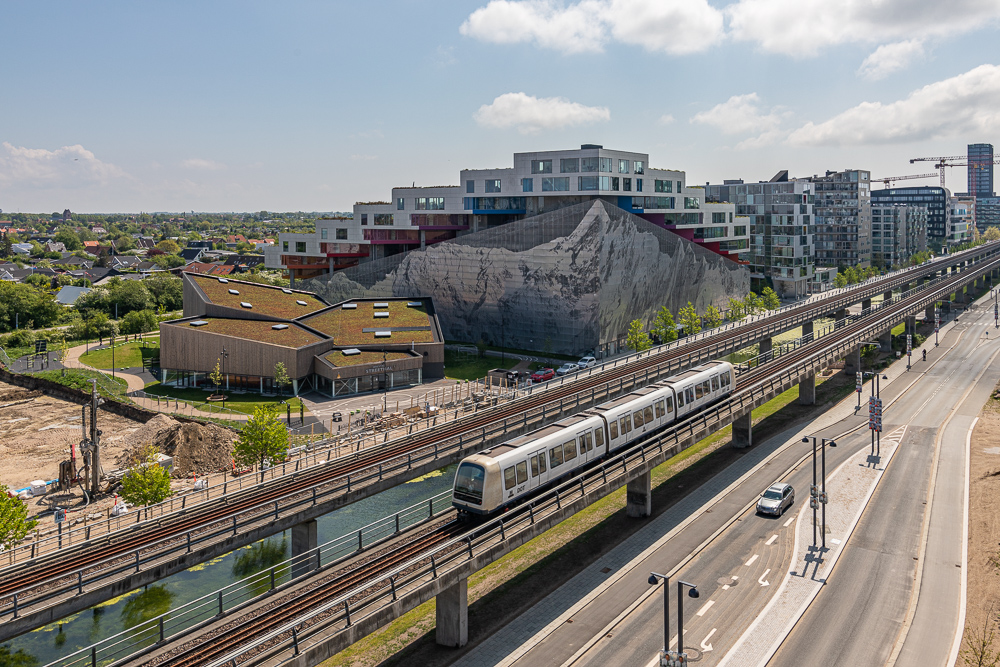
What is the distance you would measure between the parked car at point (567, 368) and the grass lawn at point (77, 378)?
169 ft

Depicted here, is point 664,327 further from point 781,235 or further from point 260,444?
point 781,235

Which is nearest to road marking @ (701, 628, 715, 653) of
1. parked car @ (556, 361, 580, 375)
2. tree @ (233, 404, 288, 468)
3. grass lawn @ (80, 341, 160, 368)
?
tree @ (233, 404, 288, 468)

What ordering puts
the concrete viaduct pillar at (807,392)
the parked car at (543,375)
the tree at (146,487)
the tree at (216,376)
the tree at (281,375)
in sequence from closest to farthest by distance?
1. the tree at (146,487)
2. the concrete viaduct pillar at (807,392)
3. the tree at (281,375)
4. the tree at (216,376)
5. the parked car at (543,375)

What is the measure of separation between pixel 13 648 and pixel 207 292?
68.6 m

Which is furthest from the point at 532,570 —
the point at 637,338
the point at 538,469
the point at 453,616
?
the point at 637,338

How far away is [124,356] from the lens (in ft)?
346

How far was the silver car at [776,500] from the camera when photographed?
4491 centimetres

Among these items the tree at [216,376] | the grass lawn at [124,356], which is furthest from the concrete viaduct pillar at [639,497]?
the grass lawn at [124,356]

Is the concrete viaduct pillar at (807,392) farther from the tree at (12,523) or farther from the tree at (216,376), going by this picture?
the tree at (12,523)

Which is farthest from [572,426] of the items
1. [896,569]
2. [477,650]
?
[896,569]

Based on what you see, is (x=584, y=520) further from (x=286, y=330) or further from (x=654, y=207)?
(x=654, y=207)

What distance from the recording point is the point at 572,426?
40.4 m

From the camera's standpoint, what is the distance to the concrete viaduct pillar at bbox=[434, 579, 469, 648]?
102ft

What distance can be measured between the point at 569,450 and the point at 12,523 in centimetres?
3073
